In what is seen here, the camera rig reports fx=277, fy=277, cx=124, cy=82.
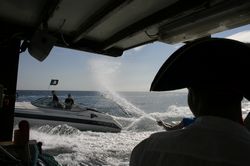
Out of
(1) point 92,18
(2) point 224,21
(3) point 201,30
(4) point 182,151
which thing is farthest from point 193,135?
(1) point 92,18

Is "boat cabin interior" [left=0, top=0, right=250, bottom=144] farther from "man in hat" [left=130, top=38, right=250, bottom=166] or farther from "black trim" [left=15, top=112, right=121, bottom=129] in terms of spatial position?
"black trim" [left=15, top=112, right=121, bottom=129]

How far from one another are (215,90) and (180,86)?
5.8 inches

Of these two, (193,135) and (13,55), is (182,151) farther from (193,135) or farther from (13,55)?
(13,55)

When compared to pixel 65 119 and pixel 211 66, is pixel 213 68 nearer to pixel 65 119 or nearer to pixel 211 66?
pixel 211 66

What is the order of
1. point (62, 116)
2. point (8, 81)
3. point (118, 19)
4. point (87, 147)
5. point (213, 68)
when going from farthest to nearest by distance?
point (62, 116), point (87, 147), point (8, 81), point (118, 19), point (213, 68)

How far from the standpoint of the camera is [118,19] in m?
2.96

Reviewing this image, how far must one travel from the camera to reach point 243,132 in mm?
888

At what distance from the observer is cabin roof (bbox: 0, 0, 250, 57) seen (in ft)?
7.93

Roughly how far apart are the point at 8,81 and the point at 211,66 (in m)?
3.26

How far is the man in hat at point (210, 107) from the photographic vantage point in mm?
863

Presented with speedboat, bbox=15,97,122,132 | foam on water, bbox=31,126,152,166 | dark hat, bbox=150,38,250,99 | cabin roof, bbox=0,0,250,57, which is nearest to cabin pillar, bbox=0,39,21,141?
cabin roof, bbox=0,0,250,57

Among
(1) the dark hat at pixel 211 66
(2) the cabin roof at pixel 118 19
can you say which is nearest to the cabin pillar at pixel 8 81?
(2) the cabin roof at pixel 118 19

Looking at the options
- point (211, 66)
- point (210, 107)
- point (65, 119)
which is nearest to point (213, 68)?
point (211, 66)

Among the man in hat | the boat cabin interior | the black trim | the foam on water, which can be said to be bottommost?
the foam on water
